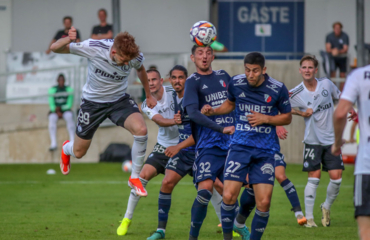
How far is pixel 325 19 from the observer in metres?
21.2

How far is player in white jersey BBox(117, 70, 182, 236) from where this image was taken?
298 inches

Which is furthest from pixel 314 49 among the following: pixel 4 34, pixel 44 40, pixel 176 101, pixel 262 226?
pixel 262 226

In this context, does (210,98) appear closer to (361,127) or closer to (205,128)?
(205,128)

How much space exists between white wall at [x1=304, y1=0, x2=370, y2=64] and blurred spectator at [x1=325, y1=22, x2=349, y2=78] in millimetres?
3179

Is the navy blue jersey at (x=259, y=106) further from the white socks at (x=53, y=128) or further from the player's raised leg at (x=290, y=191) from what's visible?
the white socks at (x=53, y=128)

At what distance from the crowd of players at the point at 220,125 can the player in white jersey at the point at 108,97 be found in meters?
0.01

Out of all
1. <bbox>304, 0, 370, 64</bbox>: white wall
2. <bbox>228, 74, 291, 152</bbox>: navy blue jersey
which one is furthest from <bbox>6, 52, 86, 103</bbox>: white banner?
<bbox>228, 74, 291, 152</bbox>: navy blue jersey

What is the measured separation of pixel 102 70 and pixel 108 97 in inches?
15.5

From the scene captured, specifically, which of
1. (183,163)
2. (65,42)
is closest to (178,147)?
Result: (183,163)

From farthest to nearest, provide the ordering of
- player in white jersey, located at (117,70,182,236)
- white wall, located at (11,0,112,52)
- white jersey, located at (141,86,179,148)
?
white wall, located at (11,0,112,52) → white jersey, located at (141,86,179,148) → player in white jersey, located at (117,70,182,236)

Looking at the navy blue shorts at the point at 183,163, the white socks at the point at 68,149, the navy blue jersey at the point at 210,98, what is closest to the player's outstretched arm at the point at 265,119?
the navy blue jersey at the point at 210,98

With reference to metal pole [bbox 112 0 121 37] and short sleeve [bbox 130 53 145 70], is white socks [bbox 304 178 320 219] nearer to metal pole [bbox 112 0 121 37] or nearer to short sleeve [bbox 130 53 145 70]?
short sleeve [bbox 130 53 145 70]

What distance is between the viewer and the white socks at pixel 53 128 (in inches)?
675

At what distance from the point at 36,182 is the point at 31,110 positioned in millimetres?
5299
